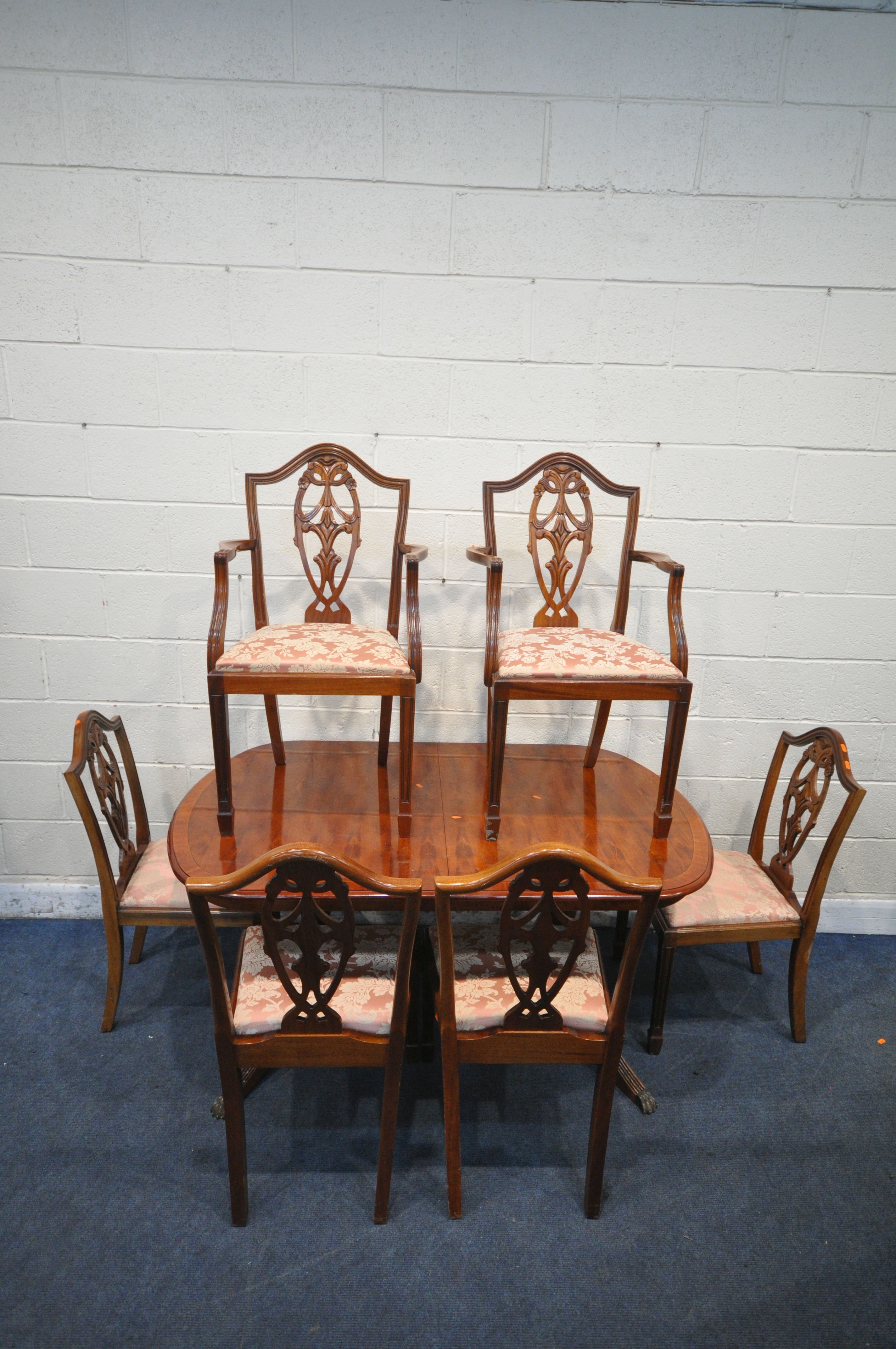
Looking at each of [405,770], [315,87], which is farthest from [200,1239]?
[315,87]

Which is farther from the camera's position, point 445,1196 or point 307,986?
point 445,1196

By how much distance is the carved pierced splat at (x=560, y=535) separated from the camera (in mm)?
2225

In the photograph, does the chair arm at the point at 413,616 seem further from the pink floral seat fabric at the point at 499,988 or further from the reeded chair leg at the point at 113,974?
the reeded chair leg at the point at 113,974

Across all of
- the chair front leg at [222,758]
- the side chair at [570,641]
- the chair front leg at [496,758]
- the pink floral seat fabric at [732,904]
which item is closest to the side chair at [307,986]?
the chair front leg at [222,758]

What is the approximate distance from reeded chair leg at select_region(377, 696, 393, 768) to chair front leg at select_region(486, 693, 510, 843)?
38 centimetres

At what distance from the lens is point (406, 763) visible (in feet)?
6.40

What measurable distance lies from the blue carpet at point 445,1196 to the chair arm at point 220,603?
41.6 inches

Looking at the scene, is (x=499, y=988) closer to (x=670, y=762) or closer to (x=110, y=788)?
(x=670, y=762)

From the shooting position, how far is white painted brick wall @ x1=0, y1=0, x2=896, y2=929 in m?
2.07

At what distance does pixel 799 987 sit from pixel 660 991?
15.7 inches

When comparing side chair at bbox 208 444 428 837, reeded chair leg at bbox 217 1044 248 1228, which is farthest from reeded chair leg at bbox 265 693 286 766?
reeded chair leg at bbox 217 1044 248 1228

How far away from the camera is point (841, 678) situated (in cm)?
253

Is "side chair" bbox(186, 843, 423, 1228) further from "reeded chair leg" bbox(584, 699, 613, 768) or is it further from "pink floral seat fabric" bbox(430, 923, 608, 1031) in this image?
"reeded chair leg" bbox(584, 699, 613, 768)

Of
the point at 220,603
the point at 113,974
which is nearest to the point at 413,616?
the point at 220,603
